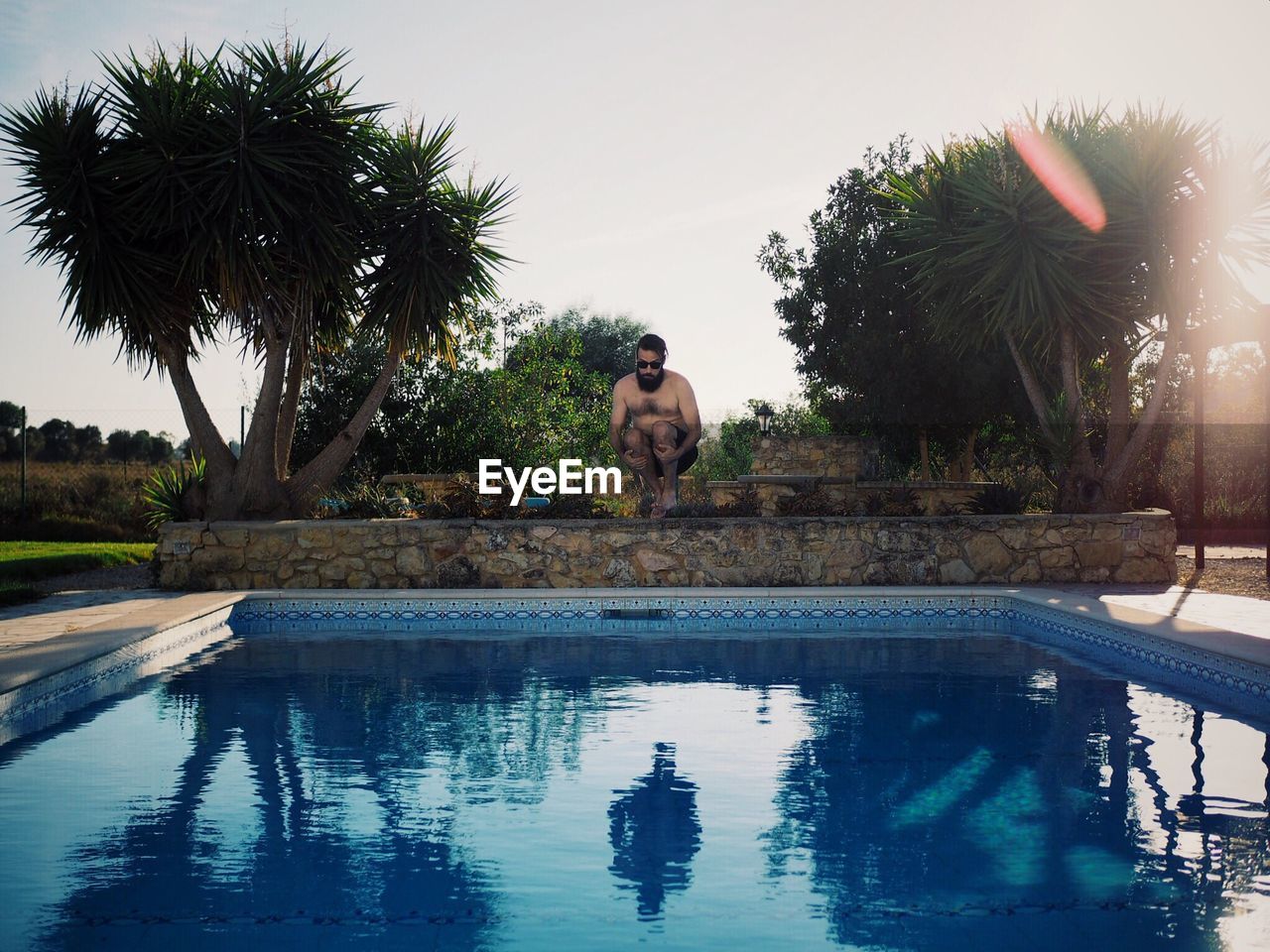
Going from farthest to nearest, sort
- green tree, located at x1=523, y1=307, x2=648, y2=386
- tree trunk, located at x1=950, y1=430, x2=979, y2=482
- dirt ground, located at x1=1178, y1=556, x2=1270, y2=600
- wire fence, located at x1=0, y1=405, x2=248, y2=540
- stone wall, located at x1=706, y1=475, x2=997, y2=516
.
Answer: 1. green tree, located at x1=523, y1=307, x2=648, y2=386
2. tree trunk, located at x1=950, y1=430, x2=979, y2=482
3. wire fence, located at x1=0, y1=405, x2=248, y2=540
4. stone wall, located at x1=706, y1=475, x2=997, y2=516
5. dirt ground, located at x1=1178, y1=556, x2=1270, y2=600

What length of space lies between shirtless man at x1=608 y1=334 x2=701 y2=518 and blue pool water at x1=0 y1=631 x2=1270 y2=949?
13.9ft

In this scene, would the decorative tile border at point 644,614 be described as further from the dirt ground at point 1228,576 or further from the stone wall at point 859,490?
the stone wall at point 859,490

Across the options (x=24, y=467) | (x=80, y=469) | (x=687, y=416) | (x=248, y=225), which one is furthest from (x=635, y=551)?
(x=80, y=469)

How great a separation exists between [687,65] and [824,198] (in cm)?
532

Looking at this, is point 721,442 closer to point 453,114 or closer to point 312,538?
point 453,114

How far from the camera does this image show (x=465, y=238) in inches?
506

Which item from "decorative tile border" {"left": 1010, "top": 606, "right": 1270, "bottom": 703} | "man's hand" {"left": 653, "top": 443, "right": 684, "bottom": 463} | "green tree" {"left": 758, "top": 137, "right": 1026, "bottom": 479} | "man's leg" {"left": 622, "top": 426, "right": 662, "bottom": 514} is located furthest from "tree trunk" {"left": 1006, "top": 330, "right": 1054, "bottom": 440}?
"man's leg" {"left": 622, "top": 426, "right": 662, "bottom": 514}

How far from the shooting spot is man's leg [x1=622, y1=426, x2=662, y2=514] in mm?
11781

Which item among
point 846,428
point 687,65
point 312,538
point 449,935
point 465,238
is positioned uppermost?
point 687,65

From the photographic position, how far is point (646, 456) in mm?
11891

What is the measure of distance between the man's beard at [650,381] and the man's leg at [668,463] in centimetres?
36

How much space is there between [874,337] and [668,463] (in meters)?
7.25

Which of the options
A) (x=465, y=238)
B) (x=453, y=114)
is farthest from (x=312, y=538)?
(x=453, y=114)

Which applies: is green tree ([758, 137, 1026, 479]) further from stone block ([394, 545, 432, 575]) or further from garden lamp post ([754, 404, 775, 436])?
stone block ([394, 545, 432, 575])
